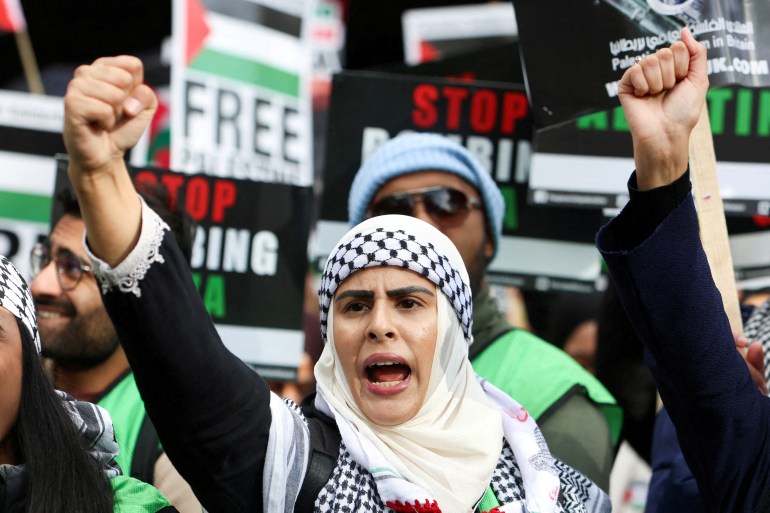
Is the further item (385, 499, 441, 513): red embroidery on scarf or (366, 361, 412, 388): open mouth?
(366, 361, 412, 388): open mouth

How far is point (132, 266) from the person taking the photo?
96.3 inches

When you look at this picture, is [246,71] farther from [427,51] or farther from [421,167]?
[421,167]

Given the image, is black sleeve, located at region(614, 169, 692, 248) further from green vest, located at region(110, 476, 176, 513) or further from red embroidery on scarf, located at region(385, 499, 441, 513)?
green vest, located at region(110, 476, 176, 513)

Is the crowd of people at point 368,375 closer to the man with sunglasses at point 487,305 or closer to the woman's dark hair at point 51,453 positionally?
the woman's dark hair at point 51,453

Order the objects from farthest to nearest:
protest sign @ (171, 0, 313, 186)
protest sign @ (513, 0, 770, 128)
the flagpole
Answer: the flagpole
protest sign @ (171, 0, 313, 186)
protest sign @ (513, 0, 770, 128)

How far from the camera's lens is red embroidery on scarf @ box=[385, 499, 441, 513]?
2.78 m

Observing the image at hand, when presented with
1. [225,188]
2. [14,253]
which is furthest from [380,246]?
[14,253]

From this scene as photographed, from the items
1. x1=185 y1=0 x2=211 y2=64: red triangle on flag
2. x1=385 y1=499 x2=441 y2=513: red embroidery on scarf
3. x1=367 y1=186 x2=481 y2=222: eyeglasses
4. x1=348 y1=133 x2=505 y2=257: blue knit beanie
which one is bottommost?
x1=385 y1=499 x2=441 y2=513: red embroidery on scarf

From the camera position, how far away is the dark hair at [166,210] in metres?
4.03

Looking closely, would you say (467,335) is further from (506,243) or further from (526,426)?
(506,243)

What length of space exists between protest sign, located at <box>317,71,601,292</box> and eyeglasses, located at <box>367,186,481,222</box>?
0.64 metres

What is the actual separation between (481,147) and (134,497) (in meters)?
2.32

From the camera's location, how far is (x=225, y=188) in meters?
4.62

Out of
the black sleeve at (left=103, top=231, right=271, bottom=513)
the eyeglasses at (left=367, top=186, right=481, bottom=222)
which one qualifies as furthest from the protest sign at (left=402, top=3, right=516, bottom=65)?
the black sleeve at (left=103, top=231, right=271, bottom=513)
